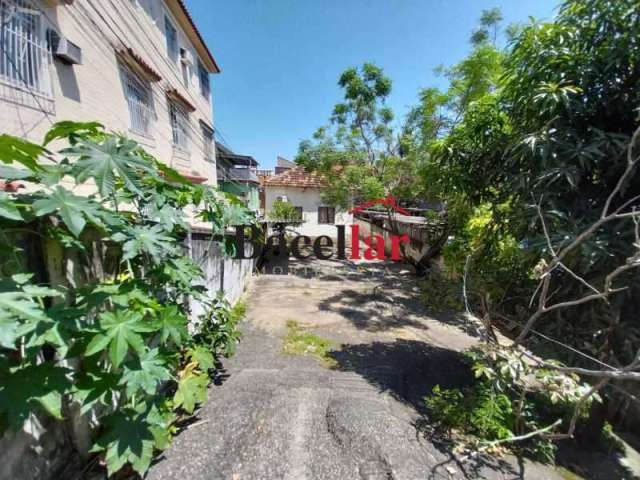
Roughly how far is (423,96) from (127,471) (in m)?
9.25

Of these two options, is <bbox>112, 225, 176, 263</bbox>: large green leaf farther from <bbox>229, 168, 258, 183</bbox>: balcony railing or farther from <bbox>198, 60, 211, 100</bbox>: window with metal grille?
<bbox>229, 168, 258, 183</bbox>: balcony railing

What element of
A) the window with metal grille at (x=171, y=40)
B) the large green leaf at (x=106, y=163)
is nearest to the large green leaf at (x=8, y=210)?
the large green leaf at (x=106, y=163)

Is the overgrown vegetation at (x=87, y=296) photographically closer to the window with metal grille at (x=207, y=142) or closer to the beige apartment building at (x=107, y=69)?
the beige apartment building at (x=107, y=69)

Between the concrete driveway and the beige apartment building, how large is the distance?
171 inches

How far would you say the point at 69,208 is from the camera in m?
1.33

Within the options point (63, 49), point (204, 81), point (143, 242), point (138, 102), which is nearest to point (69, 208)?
point (143, 242)

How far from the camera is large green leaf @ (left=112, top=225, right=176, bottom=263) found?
164cm

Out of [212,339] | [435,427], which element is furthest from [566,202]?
[212,339]

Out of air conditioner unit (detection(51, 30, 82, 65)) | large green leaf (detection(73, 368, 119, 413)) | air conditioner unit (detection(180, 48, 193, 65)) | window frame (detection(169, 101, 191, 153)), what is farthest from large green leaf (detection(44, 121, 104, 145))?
air conditioner unit (detection(180, 48, 193, 65))

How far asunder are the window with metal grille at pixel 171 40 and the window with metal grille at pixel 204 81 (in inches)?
77.3

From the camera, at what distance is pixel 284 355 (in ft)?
11.9

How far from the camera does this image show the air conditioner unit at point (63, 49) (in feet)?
12.7

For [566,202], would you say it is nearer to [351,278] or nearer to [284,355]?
[284,355]

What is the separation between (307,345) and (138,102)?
663cm
